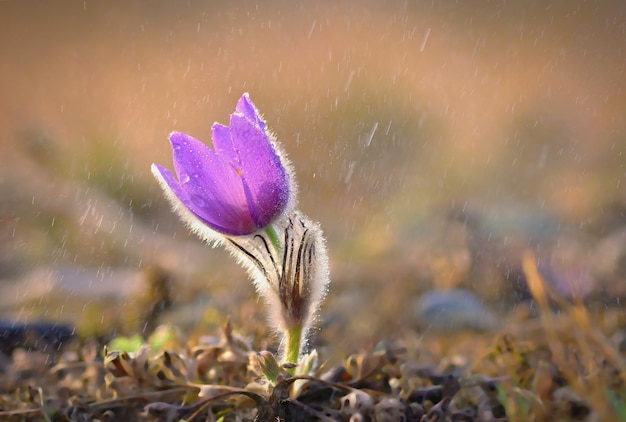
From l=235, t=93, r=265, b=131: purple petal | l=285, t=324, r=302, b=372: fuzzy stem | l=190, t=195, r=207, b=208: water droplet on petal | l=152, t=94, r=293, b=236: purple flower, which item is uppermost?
l=235, t=93, r=265, b=131: purple petal

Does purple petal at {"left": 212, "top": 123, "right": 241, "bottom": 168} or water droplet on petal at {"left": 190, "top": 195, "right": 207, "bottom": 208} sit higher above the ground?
purple petal at {"left": 212, "top": 123, "right": 241, "bottom": 168}

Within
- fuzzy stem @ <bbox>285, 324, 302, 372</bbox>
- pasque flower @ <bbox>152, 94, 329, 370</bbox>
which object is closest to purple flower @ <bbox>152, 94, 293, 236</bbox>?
pasque flower @ <bbox>152, 94, 329, 370</bbox>

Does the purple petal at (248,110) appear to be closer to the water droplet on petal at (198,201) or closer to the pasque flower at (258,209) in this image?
the pasque flower at (258,209)

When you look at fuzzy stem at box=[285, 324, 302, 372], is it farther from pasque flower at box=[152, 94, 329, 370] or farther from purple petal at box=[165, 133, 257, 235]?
purple petal at box=[165, 133, 257, 235]

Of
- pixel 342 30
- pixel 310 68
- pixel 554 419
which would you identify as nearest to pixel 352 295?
pixel 554 419

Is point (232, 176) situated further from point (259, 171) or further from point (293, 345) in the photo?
point (293, 345)

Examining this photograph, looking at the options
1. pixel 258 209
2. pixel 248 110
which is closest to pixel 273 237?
pixel 258 209

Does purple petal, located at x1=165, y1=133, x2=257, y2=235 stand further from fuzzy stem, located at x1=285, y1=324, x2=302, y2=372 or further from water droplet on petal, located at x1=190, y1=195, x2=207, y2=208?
fuzzy stem, located at x1=285, y1=324, x2=302, y2=372
